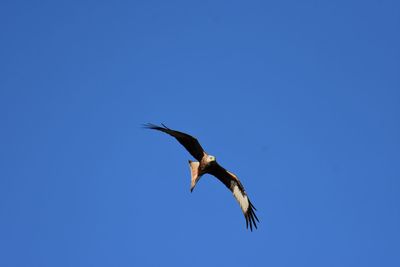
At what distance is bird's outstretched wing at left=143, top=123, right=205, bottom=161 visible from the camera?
11128mm

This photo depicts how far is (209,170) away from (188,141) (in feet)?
4.48

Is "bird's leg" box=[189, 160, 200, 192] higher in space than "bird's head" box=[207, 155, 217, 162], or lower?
lower

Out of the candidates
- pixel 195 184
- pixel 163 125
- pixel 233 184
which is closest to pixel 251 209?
pixel 233 184

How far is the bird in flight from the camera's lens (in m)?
11.4

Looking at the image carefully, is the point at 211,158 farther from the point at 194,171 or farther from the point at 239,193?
the point at 239,193

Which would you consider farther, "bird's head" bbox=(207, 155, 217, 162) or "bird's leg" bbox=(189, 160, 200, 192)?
"bird's leg" bbox=(189, 160, 200, 192)

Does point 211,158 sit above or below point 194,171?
above

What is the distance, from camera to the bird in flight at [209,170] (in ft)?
37.4

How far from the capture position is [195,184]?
1191 cm

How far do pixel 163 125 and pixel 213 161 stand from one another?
159cm

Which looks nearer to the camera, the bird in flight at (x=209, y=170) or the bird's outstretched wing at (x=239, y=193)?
the bird in flight at (x=209, y=170)

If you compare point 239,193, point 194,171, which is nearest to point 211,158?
point 194,171

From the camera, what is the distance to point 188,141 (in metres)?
11.5

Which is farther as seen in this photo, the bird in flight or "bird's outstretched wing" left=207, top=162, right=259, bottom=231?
"bird's outstretched wing" left=207, top=162, right=259, bottom=231
